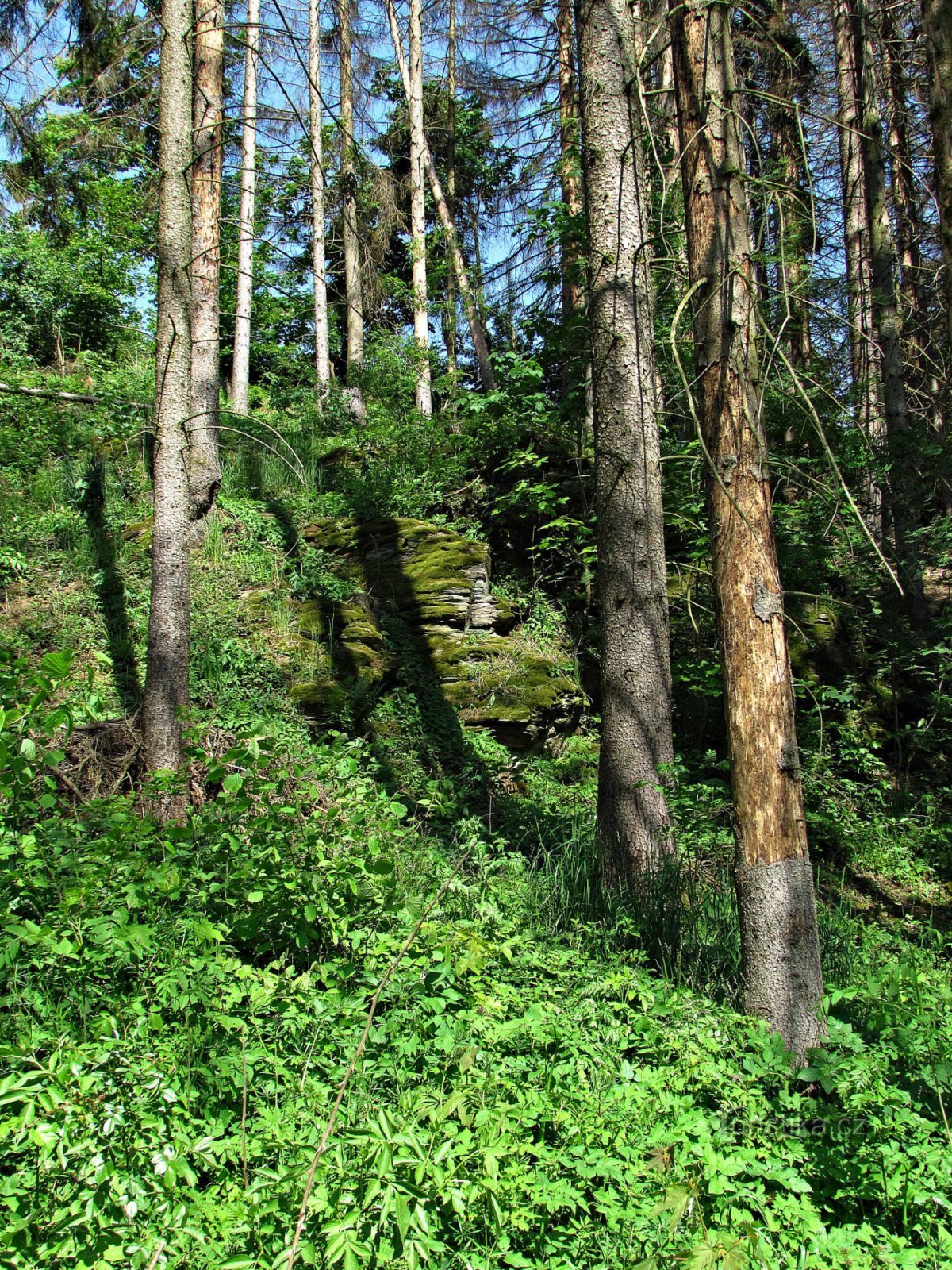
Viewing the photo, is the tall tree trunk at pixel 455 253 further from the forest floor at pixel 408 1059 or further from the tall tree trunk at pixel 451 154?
the forest floor at pixel 408 1059

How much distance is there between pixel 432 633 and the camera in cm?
812

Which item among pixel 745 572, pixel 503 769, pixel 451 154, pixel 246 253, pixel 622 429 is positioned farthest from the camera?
pixel 451 154

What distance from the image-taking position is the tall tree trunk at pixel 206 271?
27.2ft

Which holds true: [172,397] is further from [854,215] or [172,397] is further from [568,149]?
[854,215]

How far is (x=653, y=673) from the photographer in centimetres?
494

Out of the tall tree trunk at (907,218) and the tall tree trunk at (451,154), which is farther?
the tall tree trunk at (451,154)

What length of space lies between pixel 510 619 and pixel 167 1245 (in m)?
6.94

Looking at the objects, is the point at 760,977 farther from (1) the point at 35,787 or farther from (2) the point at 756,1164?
(1) the point at 35,787

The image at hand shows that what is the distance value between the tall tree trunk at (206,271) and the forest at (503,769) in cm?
5

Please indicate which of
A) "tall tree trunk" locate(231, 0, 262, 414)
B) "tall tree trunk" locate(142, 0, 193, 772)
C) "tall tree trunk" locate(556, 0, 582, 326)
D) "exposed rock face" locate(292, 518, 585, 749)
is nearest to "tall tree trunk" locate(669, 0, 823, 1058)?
"tall tree trunk" locate(142, 0, 193, 772)

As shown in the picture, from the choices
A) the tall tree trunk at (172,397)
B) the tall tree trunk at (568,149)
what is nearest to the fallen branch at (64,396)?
the tall tree trunk at (172,397)

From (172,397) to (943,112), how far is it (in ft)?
16.9

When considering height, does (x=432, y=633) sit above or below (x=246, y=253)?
below

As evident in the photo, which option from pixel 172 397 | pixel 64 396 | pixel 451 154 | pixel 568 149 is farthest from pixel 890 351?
pixel 451 154
